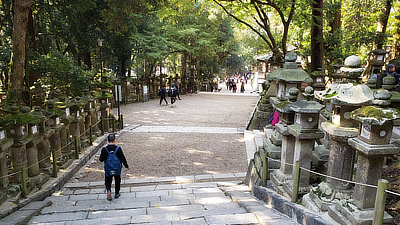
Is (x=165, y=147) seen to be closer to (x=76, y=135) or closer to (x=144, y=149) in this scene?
(x=144, y=149)

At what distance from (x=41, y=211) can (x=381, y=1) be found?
53.7ft

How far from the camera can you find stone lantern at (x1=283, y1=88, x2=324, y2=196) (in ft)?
14.3

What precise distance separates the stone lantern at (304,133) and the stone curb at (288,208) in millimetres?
252

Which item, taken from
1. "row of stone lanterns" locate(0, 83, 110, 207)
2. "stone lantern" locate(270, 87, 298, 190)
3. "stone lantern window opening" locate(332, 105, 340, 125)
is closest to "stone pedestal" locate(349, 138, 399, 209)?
"stone lantern window opening" locate(332, 105, 340, 125)

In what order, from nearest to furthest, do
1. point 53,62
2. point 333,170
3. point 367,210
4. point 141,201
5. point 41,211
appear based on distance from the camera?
point 367,210 → point 333,170 → point 41,211 → point 141,201 → point 53,62

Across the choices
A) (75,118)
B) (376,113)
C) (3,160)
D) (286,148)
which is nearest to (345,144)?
(376,113)

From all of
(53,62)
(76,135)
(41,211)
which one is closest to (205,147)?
(76,135)

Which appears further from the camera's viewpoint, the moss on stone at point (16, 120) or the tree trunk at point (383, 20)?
the tree trunk at point (383, 20)

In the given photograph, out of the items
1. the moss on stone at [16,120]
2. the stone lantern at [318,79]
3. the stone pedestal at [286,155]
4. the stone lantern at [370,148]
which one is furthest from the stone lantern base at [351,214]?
the stone lantern at [318,79]

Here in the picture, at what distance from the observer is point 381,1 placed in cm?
1405

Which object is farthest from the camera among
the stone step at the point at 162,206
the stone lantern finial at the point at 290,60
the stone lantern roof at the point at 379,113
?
the stone lantern finial at the point at 290,60

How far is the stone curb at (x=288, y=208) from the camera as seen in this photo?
3.55m

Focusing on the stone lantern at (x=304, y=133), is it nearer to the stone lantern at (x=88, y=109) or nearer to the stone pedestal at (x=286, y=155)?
the stone pedestal at (x=286, y=155)

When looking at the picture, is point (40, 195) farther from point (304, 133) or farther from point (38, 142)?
point (304, 133)
